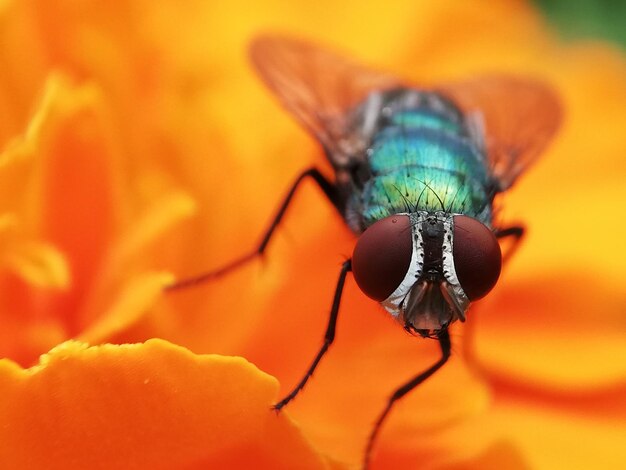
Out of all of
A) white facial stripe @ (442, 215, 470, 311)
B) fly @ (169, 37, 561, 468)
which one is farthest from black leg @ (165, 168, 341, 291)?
white facial stripe @ (442, 215, 470, 311)

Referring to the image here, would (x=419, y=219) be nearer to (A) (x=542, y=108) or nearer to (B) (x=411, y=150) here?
(B) (x=411, y=150)

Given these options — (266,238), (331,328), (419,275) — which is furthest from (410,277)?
(266,238)

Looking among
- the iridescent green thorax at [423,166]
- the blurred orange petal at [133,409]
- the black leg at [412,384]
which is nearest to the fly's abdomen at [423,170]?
the iridescent green thorax at [423,166]

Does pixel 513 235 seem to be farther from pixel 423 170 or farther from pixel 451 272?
pixel 451 272

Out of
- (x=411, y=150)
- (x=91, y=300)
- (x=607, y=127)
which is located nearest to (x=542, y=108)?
(x=607, y=127)

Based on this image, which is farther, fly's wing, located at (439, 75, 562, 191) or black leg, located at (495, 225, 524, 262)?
fly's wing, located at (439, 75, 562, 191)

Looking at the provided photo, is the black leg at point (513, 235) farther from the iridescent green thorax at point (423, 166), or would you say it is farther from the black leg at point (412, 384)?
the black leg at point (412, 384)

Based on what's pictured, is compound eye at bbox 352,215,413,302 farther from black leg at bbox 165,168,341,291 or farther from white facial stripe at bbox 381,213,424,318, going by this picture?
black leg at bbox 165,168,341,291
